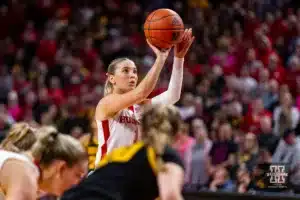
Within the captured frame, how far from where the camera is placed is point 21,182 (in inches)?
158

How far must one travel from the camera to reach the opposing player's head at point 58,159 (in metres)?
3.95

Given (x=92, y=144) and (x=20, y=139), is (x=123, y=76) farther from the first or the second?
(x=20, y=139)

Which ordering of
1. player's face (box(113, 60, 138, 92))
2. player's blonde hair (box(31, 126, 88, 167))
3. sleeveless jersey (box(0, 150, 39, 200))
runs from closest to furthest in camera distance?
player's blonde hair (box(31, 126, 88, 167)) → sleeveless jersey (box(0, 150, 39, 200)) → player's face (box(113, 60, 138, 92))

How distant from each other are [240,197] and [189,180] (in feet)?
7.74

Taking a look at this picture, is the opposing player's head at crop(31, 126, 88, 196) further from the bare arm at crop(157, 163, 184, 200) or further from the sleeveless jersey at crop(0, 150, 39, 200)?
the bare arm at crop(157, 163, 184, 200)

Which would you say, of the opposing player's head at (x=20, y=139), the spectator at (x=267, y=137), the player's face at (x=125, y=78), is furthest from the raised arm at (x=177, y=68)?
the spectator at (x=267, y=137)

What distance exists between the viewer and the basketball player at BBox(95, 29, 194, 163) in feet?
18.6

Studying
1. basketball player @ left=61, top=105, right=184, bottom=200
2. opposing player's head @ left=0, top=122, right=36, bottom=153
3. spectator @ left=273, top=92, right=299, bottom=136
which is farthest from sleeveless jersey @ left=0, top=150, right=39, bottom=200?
spectator @ left=273, top=92, right=299, bottom=136

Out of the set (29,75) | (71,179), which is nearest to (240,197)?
(71,179)

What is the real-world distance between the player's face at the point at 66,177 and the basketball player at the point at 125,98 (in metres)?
1.69

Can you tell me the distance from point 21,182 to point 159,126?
2.56 feet

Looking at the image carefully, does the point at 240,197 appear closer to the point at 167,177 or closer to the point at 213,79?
the point at 167,177

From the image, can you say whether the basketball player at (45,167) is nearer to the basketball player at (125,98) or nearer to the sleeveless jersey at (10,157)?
the sleeveless jersey at (10,157)

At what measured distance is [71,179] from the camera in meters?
4.02
